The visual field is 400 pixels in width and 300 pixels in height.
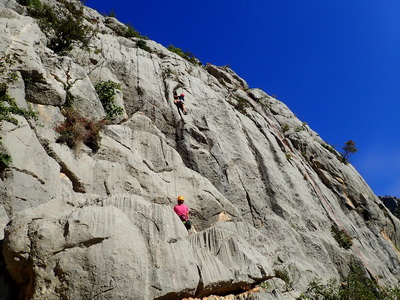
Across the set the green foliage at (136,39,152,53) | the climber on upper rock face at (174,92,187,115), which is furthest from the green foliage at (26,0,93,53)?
the climber on upper rock face at (174,92,187,115)

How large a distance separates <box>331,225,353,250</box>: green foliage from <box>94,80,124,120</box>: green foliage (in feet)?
49.7

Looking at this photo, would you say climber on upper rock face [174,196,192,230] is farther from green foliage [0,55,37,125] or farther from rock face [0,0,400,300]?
green foliage [0,55,37,125]

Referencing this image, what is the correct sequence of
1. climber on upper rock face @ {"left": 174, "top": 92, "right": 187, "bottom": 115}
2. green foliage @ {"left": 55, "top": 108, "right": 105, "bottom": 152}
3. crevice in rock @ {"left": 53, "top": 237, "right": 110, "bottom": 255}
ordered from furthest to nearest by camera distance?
climber on upper rock face @ {"left": 174, "top": 92, "right": 187, "bottom": 115} < green foliage @ {"left": 55, "top": 108, "right": 105, "bottom": 152} < crevice in rock @ {"left": 53, "top": 237, "right": 110, "bottom": 255}

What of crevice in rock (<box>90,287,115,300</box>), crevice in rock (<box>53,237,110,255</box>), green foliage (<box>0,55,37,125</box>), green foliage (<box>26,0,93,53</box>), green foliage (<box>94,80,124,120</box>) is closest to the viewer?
crevice in rock (<box>90,287,115,300</box>)

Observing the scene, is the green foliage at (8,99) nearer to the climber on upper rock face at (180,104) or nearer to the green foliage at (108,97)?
the green foliage at (108,97)

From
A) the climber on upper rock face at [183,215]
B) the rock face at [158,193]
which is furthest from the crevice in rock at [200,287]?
the climber on upper rock face at [183,215]

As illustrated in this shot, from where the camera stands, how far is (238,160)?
70.2 feet

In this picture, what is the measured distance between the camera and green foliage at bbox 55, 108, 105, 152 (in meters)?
13.6

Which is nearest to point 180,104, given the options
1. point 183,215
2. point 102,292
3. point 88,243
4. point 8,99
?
point 183,215

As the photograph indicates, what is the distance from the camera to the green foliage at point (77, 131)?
1363 cm

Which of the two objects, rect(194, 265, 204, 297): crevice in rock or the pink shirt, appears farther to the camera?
the pink shirt

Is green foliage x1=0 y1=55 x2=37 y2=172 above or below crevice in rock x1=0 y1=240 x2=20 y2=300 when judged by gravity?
above

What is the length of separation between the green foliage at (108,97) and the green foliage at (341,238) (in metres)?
15.2

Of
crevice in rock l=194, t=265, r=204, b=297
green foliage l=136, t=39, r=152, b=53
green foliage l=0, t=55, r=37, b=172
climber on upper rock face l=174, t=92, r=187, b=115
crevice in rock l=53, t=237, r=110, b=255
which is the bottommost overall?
crevice in rock l=194, t=265, r=204, b=297
